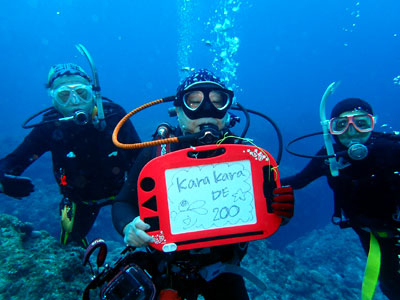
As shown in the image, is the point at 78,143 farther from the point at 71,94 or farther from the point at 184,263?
the point at 184,263

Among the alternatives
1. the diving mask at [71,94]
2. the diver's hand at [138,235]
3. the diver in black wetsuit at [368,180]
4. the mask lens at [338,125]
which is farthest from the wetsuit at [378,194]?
the diving mask at [71,94]

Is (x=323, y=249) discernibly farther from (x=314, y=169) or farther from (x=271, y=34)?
(x=271, y=34)

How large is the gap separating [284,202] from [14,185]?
337 cm

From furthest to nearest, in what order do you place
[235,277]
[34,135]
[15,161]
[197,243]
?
[34,135], [15,161], [235,277], [197,243]

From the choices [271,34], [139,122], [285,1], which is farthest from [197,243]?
[271,34]

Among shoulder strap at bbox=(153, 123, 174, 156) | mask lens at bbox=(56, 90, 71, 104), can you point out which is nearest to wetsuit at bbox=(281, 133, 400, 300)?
shoulder strap at bbox=(153, 123, 174, 156)

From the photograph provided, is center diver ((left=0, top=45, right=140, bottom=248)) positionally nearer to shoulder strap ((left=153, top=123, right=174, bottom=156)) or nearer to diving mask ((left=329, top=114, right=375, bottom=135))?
shoulder strap ((left=153, top=123, right=174, bottom=156))

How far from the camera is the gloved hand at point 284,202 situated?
1.69 meters

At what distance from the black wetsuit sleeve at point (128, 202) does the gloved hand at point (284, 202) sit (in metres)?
1.27

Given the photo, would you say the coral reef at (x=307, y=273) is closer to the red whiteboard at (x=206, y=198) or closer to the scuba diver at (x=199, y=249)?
the scuba diver at (x=199, y=249)

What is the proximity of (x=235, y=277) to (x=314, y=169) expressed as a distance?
2251mm

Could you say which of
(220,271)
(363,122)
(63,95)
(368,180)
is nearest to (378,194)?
(368,180)

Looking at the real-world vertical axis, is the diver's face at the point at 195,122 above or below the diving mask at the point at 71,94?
below

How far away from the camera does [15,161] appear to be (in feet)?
11.3
